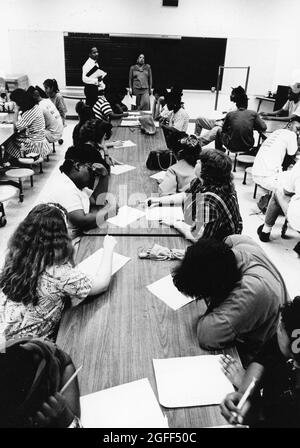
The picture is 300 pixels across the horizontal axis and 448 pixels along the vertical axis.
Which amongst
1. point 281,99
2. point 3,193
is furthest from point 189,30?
point 3,193

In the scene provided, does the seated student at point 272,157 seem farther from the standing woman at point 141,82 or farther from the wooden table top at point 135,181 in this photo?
the standing woman at point 141,82

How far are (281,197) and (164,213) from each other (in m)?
1.64

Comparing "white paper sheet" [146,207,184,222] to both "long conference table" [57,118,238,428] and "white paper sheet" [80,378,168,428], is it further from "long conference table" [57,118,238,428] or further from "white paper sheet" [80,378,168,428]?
"white paper sheet" [80,378,168,428]

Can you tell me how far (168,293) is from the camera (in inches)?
73.8

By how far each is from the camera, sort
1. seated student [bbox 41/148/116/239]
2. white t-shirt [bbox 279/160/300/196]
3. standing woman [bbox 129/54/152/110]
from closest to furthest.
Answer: seated student [bbox 41/148/116/239] → white t-shirt [bbox 279/160/300/196] → standing woman [bbox 129/54/152/110]

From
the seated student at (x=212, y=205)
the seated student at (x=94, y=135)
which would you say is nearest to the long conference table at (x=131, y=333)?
the seated student at (x=212, y=205)

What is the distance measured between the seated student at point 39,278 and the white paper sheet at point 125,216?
2.92ft

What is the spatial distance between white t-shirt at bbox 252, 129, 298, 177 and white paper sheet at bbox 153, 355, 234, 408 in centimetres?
320

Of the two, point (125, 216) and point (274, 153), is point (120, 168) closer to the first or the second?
point (125, 216)

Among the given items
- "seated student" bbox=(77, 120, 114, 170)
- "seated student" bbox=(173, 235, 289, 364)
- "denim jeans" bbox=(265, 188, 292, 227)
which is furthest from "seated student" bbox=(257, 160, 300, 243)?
"seated student" bbox=(173, 235, 289, 364)

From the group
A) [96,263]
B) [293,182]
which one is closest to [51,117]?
[293,182]

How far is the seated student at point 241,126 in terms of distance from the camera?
214 inches

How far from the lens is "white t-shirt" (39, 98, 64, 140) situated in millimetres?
5766

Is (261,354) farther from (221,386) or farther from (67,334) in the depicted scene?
(67,334)
